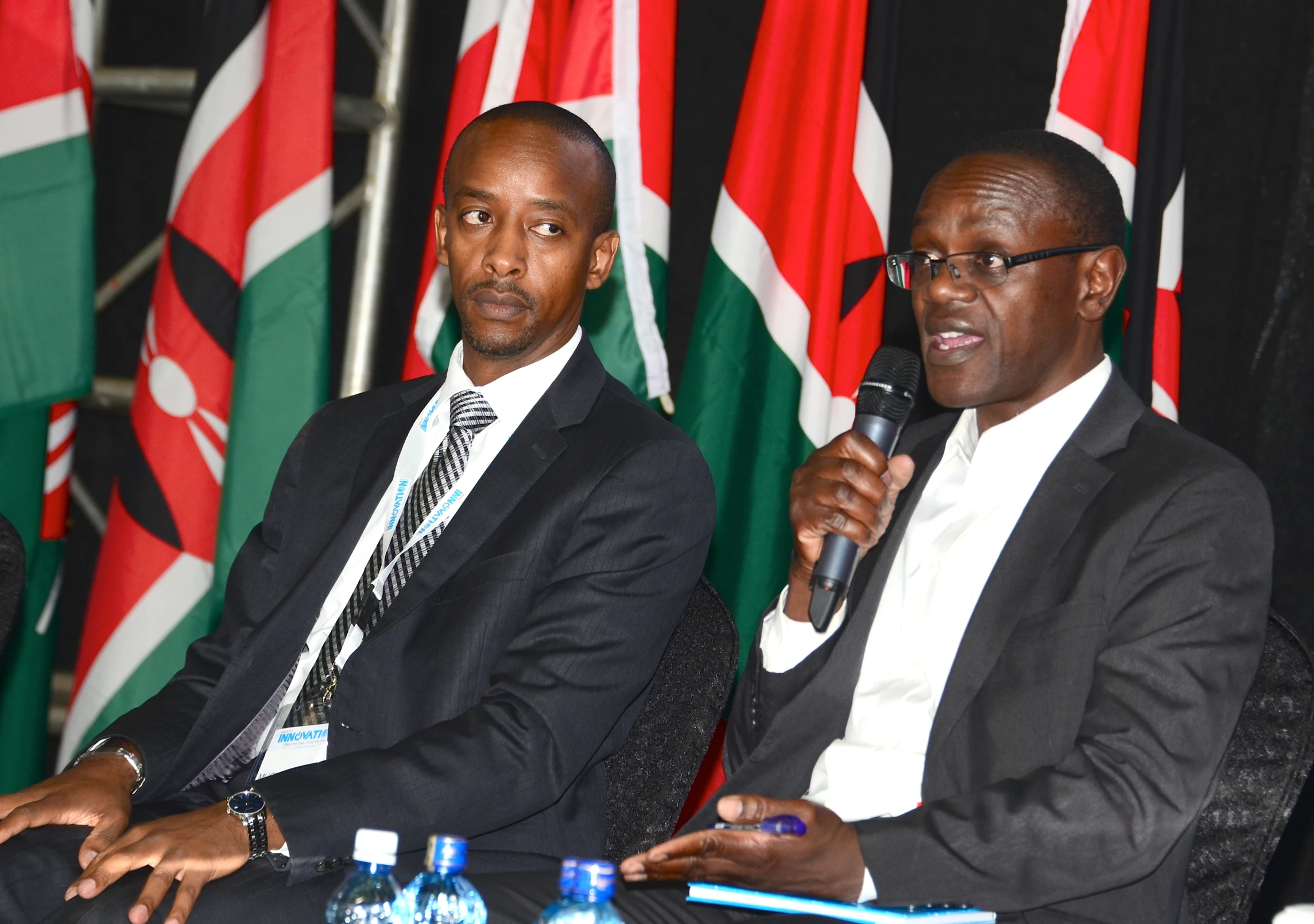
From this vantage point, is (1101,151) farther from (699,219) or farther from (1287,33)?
(699,219)

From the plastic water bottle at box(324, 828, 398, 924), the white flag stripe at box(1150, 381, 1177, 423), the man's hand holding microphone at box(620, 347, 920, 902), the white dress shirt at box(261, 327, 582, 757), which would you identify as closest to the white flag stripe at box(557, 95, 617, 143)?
the white dress shirt at box(261, 327, 582, 757)

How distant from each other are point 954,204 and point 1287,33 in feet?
6.03

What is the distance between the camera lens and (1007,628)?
2.05m

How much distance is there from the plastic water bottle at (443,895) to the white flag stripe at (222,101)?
273 centimetres

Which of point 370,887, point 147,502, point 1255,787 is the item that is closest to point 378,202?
point 147,502

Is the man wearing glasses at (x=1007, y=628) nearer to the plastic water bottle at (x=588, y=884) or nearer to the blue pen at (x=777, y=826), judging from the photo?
the blue pen at (x=777, y=826)

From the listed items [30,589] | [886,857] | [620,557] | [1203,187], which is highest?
[1203,187]

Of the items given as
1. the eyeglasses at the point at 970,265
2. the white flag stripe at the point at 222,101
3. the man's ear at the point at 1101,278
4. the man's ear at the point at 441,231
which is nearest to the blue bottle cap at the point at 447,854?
the eyeglasses at the point at 970,265

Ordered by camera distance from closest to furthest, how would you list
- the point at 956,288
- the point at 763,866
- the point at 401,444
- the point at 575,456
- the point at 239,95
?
the point at 763,866
the point at 956,288
the point at 575,456
the point at 401,444
the point at 239,95

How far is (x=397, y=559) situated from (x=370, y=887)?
813 millimetres

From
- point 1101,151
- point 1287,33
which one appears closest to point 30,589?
point 1101,151

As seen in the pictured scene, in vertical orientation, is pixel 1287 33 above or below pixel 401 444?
above

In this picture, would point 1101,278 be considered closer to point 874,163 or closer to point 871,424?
point 871,424

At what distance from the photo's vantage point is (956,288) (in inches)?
90.1
